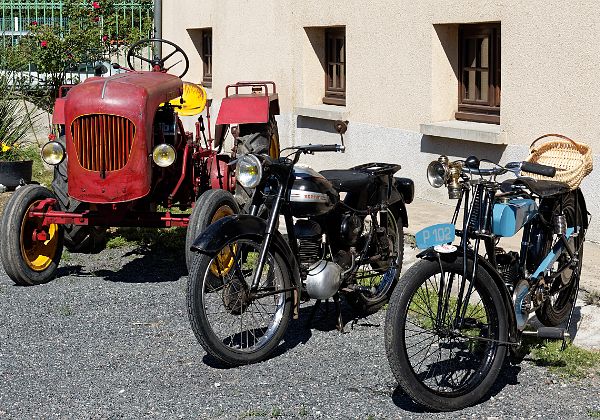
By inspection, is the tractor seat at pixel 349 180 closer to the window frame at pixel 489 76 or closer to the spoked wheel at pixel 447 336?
the spoked wheel at pixel 447 336

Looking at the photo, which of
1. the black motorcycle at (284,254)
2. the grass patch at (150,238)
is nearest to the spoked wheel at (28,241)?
the grass patch at (150,238)

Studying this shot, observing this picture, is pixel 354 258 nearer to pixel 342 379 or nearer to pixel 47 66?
pixel 342 379

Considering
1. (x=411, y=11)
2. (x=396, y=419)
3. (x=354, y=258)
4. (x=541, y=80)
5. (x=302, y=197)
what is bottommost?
(x=396, y=419)

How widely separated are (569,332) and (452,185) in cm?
168

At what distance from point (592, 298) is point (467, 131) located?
3.46 metres

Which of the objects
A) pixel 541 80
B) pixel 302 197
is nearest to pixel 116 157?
pixel 302 197

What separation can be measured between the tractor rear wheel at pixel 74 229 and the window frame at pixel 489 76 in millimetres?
3803

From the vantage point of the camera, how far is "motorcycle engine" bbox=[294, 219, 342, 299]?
6.28 meters

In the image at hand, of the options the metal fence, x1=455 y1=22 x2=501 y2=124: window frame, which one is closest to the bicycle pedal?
x1=455 y1=22 x2=501 y2=124: window frame

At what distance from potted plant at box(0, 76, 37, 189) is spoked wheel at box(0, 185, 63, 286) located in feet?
14.3

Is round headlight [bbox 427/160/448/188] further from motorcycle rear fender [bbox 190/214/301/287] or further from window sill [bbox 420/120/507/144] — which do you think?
window sill [bbox 420/120/507/144]

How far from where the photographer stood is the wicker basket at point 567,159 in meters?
6.06

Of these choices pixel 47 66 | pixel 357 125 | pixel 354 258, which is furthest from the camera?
pixel 47 66

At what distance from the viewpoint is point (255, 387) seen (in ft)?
18.4
